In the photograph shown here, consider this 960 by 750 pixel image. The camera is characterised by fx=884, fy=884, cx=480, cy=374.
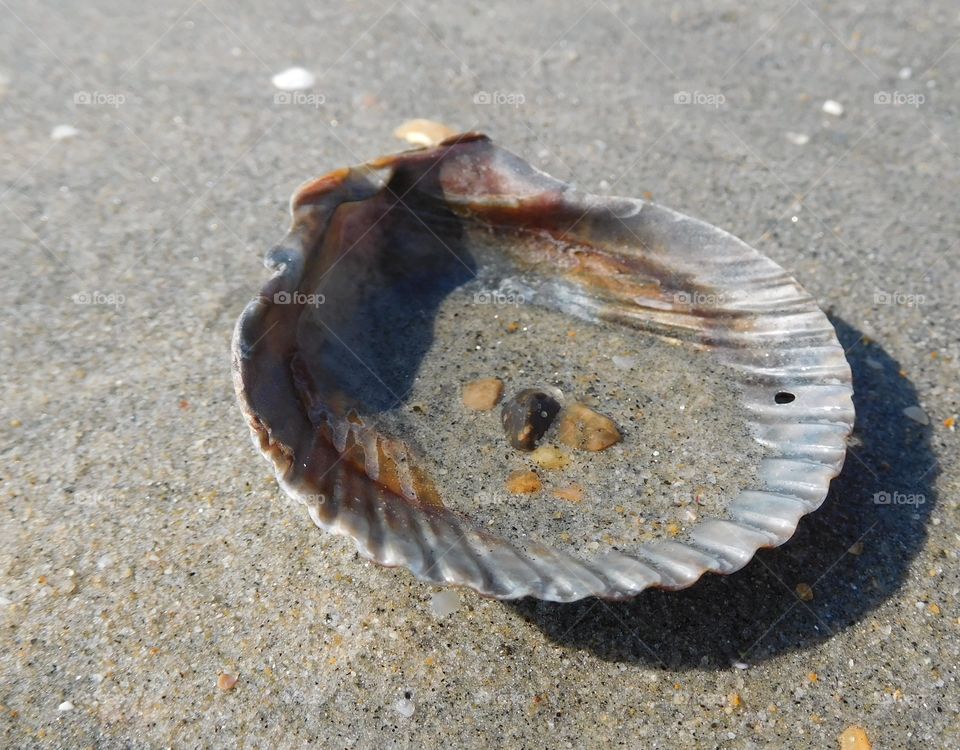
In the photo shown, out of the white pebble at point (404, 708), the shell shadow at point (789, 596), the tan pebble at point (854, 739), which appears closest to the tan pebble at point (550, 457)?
the shell shadow at point (789, 596)

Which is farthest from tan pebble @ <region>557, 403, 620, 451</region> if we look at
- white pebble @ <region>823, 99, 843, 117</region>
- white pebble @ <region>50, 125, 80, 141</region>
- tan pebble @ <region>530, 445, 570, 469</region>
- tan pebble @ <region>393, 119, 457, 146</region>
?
white pebble @ <region>50, 125, 80, 141</region>

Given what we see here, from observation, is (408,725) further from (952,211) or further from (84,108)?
(84,108)

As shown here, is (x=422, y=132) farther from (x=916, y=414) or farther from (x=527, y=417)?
(x=916, y=414)

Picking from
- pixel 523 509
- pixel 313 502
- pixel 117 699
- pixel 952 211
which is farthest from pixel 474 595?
pixel 952 211

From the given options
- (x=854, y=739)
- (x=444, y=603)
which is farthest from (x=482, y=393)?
(x=854, y=739)

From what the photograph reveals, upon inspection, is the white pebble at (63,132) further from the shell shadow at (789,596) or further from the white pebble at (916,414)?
the white pebble at (916,414)

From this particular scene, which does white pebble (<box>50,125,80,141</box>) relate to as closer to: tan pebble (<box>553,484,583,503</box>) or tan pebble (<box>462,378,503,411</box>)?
tan pebble (<box>462,378,503,411</box>)
